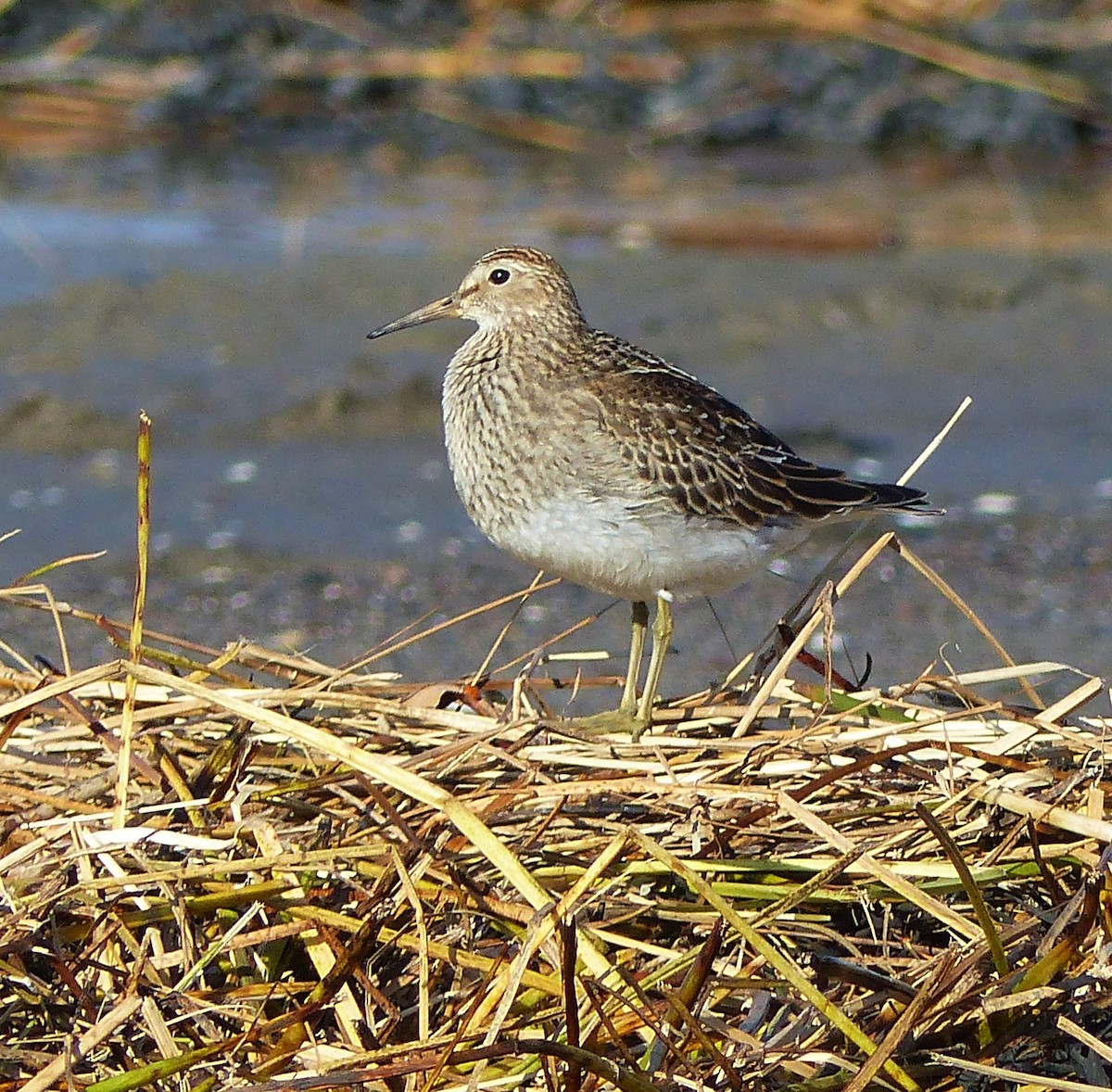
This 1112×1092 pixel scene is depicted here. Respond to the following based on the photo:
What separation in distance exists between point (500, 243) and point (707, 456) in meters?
7.12

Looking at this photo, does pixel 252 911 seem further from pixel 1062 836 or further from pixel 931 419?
pixel 931 419

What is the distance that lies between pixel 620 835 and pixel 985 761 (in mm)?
833

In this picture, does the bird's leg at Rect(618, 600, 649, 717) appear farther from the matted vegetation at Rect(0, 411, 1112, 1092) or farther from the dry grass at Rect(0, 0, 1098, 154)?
the dry grass at Rect(0, 0, 1098, 154)

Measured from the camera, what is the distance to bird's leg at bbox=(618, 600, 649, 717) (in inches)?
193

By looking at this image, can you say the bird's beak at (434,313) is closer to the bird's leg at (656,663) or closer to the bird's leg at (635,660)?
the bird's leg at (635,660)

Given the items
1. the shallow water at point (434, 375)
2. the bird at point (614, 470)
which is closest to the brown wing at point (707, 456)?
the bird at point (614, 470)

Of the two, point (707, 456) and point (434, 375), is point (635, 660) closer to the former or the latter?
point (707, 456)

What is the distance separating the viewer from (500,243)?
1205cm

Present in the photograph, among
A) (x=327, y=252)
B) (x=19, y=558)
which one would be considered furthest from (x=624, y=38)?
(x=19, y=558)

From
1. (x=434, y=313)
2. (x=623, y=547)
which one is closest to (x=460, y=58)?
(x=434, y=313)

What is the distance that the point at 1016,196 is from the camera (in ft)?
46.3

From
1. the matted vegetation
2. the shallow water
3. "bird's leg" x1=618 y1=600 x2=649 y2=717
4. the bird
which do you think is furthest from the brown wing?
the shallow water

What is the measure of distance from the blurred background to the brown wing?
0.81 m

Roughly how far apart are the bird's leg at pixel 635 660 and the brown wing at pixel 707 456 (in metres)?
0.41
